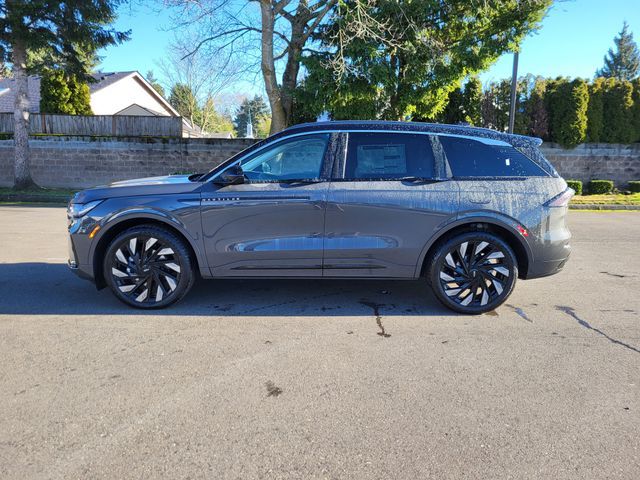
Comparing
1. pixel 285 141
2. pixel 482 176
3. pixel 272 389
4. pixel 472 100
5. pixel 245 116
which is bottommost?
pixel 272 389

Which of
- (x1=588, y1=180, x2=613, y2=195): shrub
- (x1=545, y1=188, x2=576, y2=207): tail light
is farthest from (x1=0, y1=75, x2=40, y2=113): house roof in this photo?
(x1=545, y1=188, x2=576, y2=207): tail light

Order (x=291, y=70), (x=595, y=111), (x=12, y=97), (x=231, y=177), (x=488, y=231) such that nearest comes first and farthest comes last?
1. (x=231, y=177)
2. (x=488, y=231)
3. (x=291, y=70)
4. (x=595, y=111)
5. (x=12, y=97)

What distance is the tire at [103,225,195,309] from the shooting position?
458cm

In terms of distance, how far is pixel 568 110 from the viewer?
1758 cm

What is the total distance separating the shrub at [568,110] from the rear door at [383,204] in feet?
52.0

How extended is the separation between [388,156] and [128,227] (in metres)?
2.75

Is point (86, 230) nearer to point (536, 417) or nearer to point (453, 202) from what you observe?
point (453, 202)

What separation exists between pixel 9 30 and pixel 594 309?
1919 cm

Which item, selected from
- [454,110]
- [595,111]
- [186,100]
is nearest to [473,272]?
[454,110]

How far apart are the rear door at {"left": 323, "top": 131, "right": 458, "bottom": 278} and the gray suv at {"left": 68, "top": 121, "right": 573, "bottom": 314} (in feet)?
0.03

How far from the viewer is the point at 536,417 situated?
292cm

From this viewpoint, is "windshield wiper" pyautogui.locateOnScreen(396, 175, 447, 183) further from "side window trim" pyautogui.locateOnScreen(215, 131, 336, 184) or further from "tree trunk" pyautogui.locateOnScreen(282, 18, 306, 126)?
"tree trunk" pyautogui.locateOnScreen(282, 18, 306, 126)

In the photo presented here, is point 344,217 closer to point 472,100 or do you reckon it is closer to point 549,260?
point 549,260

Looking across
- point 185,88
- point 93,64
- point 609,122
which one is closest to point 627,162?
point 609,122
